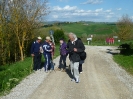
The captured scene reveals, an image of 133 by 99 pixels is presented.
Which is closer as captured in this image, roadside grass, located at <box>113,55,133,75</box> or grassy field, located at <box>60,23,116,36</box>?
roadside grass, located at <box>113,55,133,75</box>

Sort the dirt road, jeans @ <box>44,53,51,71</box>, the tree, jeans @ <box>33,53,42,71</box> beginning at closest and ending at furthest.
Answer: the dirt road < jeans @ <box>44,53,51,71</box> < jeans @ <box>33,53,42,71</box> < the tree

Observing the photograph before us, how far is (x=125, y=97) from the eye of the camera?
28.4 feet

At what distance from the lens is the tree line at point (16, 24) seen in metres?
23.8

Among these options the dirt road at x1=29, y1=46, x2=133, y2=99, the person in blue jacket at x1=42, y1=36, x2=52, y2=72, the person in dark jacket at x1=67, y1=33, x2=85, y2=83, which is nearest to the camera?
the dirt road at x1=29, y1=46, x2=133, y2=99

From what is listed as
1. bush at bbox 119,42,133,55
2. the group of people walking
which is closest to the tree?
bush at bbox 119,42,133,55

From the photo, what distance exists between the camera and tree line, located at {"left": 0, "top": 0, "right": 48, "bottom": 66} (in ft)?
78.0

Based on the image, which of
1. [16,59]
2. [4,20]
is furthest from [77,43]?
[16,59]

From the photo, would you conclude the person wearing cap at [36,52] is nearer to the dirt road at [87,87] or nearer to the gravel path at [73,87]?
the gravel path at [73,87]

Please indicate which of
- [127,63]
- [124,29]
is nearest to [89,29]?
[124,29]

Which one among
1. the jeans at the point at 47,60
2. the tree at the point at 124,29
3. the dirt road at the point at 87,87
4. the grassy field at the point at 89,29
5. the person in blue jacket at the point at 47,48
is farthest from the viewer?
the grassy field at the point at 89,29

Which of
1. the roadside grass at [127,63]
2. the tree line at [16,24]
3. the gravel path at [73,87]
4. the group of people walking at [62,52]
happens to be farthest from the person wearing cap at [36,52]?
the tree line at [16,24]

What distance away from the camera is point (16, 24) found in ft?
81.1

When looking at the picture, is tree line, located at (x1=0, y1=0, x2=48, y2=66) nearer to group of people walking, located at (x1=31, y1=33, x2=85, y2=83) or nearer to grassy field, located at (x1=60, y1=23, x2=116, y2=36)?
group of people walking, located at (x1=31, y1=33, x2=85, y2=83)

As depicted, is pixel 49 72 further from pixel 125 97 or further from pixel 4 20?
pixel 4 20
